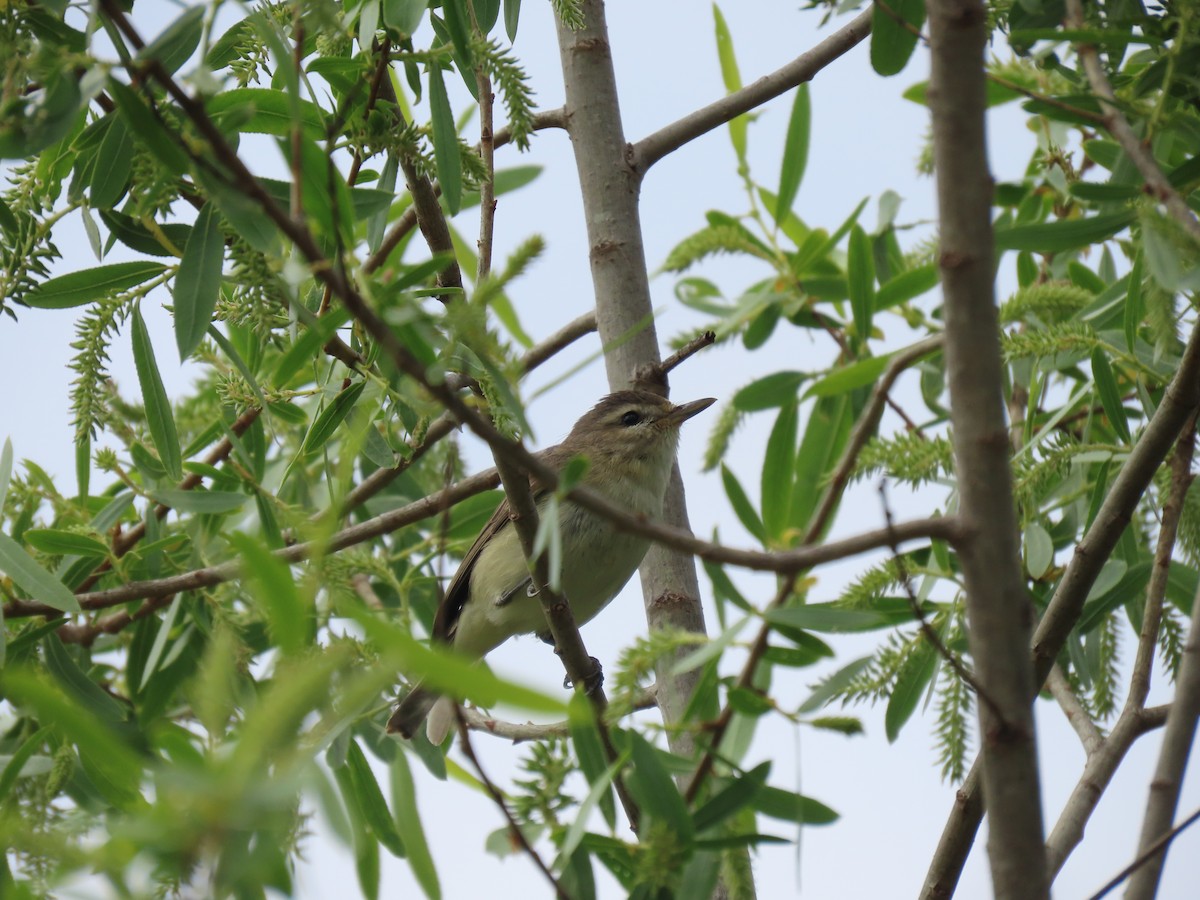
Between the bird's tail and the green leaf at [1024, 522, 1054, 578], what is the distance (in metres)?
2.07

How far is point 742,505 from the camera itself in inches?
86.6

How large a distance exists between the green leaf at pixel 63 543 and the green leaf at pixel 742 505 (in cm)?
208

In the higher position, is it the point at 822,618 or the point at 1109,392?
the point at 1109,392

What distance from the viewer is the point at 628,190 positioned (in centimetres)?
393

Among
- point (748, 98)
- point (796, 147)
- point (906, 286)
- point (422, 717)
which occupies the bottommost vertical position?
point (422, 717)

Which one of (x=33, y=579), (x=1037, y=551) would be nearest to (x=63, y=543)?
(x=33, y=579)

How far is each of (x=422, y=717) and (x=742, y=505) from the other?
254cm

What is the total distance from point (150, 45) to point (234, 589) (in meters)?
2.50

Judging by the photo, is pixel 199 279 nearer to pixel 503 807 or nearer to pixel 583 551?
pixel 503 807

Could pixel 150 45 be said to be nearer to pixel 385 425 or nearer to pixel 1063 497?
pixel 385 425

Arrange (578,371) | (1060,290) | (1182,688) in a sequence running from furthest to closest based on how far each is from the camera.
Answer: (1060,290) < (1182,688) < (578,371)

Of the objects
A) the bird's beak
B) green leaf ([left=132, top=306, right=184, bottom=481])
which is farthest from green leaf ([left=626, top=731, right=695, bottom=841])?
the bird's beak

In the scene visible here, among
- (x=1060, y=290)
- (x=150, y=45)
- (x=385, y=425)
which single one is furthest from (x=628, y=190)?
(x=150, y=45)

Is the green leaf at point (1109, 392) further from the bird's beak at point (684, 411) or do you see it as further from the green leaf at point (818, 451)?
the bird's beak at point (684, 411)
